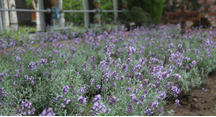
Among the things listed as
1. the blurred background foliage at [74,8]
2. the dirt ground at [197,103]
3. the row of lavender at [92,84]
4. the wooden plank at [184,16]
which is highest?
the blurred background foliage at [74,8]


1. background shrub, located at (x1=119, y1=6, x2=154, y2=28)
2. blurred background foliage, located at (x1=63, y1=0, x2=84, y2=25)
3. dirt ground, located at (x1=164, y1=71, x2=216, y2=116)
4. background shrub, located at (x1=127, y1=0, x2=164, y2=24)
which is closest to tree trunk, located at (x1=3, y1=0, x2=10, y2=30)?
blurred background foliage, located at (x1=63, y1=0, x2=84, y2=25)

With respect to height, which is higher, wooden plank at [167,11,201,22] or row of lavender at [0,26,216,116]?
wooden plank at [167,11,201,22]

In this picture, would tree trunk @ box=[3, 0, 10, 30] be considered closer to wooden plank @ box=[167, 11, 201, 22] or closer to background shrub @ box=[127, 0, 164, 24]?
wooden plank @ box=[167, 11, 201, 22]

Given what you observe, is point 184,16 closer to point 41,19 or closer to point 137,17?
point 137,17

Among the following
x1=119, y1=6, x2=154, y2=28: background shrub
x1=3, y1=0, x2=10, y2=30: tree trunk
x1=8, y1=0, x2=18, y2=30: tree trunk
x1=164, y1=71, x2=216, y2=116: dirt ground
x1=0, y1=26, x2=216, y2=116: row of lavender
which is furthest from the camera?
x1=119, y1=6, x2=154, y2=28: background shrub

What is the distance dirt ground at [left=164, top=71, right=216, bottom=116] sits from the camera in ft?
7.59

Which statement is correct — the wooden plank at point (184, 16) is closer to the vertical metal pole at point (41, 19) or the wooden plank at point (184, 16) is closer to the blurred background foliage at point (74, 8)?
the blurred background foliage at point (74, 8)

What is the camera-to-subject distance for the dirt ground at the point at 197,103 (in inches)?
91.0

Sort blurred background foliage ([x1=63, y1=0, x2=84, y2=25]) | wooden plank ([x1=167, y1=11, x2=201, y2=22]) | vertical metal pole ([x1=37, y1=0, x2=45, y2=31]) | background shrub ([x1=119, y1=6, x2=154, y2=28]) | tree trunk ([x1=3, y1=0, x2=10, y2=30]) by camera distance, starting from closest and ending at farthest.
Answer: wooden plank ([x1=167, y1=11, x2=201, y2=22]) < tree trunk ([x1=3, y1=0, x2=10, y2=30]) < vertical metal pole ([x1=37, y1=0, x2=45, y2=31]) < blurred background foliage ([x1=63, y1=0, x2=84, y2=25]) < background shrub ([x1=119, y1=6, x2=154, y2=28])

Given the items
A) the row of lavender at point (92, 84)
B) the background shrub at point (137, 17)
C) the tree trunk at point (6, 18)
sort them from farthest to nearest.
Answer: the background shrub at point (137, 17)
the tree trunk at point (6, 18)
the row of lavender at point (92, 84)

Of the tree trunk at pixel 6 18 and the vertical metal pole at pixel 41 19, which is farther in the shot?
the vertical metal pole at pixel 41 19

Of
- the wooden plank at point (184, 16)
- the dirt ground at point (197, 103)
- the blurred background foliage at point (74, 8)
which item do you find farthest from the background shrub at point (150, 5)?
the dirt ground at point (197, 103)

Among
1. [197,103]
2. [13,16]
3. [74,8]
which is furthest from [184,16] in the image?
[13,16]

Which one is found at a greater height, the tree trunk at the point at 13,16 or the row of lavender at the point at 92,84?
the tree trunk at the point at 13,16
